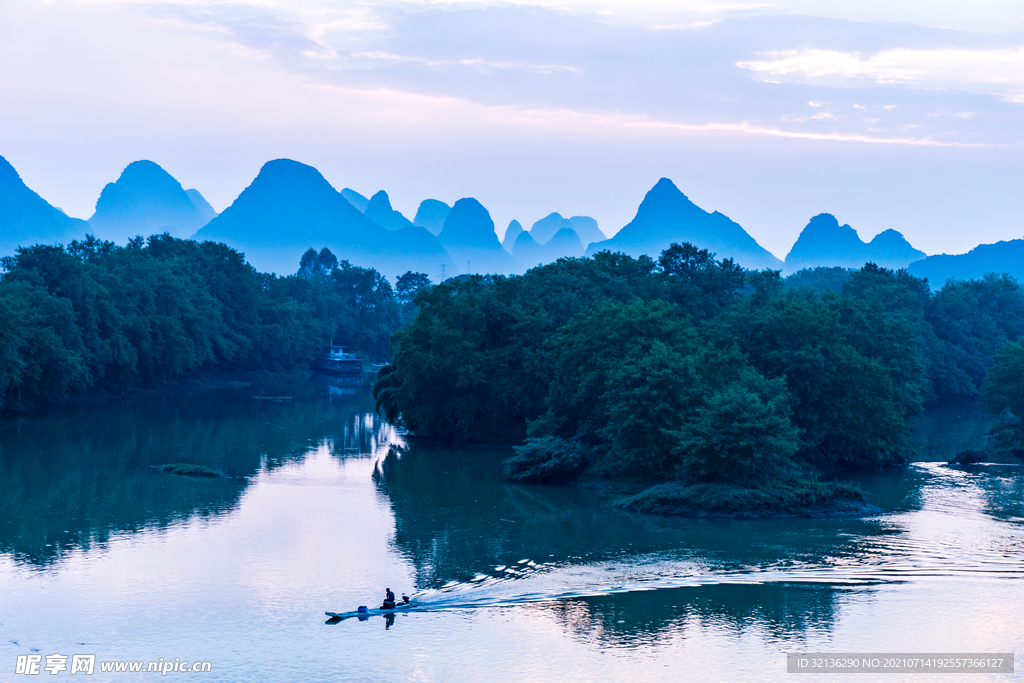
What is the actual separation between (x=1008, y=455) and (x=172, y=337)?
65.2 metres

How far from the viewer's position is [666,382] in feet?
135

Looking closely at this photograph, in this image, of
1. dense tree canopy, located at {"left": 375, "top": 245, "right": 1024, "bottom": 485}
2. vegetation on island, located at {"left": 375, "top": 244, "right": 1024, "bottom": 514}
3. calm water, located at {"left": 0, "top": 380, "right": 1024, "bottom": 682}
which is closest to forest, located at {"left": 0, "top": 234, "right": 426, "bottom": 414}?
calm water, located at {"left": 0, "top": 380, "right": 1024, "bottom": 682}

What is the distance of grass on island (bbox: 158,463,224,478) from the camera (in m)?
45.4

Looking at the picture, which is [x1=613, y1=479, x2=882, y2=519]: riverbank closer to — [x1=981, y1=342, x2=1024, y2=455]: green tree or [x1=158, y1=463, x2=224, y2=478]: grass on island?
[x1=981, y1=342, x2=1024, y2=455]: green tree

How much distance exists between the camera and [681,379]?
4125cm

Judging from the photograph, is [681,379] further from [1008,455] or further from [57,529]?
[57,529]

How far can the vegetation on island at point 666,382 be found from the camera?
3778 centimetres

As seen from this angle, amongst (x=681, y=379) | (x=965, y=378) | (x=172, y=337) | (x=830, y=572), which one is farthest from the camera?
(x=172, y=337)

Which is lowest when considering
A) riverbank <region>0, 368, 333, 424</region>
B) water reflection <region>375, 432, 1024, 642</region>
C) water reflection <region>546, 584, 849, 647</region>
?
water reflection <region>546, 584, 849, 647</region>

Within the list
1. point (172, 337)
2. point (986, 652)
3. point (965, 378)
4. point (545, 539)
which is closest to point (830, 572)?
point (986, 652)

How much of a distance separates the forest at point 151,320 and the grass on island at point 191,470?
20543mm

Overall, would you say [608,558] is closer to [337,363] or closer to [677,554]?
[677,554]

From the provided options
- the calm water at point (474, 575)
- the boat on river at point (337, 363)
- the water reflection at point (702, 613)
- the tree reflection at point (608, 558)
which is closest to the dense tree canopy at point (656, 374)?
the calm water at point (474, 575)

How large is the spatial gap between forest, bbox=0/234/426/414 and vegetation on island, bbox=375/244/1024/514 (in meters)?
24.8
